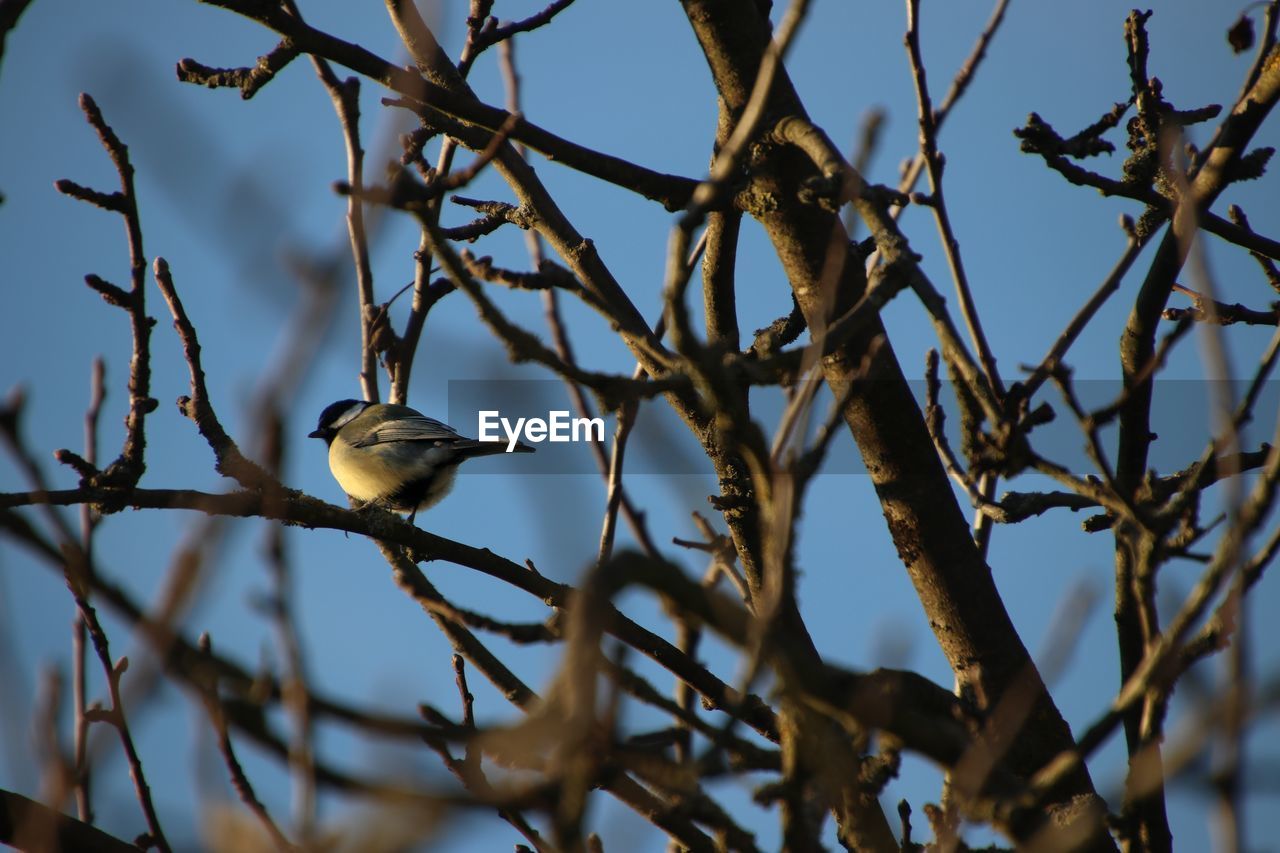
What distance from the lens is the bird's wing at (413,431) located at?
6.74m

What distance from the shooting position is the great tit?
674 centimetres

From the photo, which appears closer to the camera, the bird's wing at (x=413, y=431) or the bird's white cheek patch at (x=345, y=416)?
the bird's wing at (x=413, y=431)

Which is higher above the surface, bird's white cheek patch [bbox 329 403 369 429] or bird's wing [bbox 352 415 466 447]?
bird's white cheek patch [bbox 329 403 369 429]

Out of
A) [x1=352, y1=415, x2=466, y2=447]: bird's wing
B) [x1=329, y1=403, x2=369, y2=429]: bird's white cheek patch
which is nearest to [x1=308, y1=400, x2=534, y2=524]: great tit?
[x1=352, y1=415, x2=466, y2=447]: bird's wing

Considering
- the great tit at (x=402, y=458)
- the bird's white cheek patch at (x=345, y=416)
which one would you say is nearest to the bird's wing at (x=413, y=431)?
the great tit at (x=402, y=458)

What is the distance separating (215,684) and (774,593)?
31.4 inches

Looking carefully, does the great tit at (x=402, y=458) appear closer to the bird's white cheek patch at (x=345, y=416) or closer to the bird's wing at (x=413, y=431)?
the bird's wing at (x=413, y=431)

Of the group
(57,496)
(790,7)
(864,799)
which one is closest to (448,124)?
(57,496)

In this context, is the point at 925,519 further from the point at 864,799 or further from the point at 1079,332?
the point at 864,799

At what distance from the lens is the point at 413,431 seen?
6867 mm

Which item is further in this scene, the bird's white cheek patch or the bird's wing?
the bird's white cheek patch

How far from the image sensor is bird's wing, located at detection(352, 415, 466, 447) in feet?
22.1

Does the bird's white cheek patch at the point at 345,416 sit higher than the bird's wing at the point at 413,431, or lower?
higher

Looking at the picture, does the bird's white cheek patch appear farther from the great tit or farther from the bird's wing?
the bird's wing
